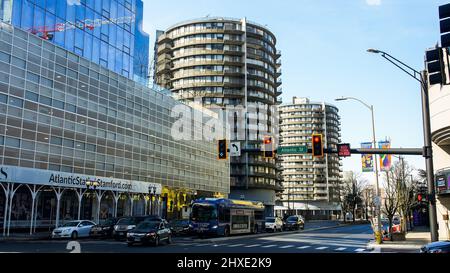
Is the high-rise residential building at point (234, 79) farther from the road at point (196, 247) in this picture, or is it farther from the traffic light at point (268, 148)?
the traffic light at point (268, 148)

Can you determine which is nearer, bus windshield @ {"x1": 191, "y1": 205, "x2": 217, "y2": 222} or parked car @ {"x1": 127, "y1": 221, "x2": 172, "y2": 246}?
parked car @ {"x1": 127, "y1": 221, "x2": 172, "y2": 246}

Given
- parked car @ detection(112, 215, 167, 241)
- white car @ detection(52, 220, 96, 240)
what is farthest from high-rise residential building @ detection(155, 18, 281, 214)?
parked car @ detection(112, 215, 167, 241)

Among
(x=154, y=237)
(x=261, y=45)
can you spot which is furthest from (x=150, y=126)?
(x=261, y=45)

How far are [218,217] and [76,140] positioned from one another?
62.1ft

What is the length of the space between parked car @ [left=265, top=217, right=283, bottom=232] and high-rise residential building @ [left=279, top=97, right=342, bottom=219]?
328 feet

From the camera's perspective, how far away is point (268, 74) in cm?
11306

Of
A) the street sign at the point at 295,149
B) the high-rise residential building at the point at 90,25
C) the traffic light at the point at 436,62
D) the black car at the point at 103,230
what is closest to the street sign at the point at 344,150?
the street sign at the point at 295,149

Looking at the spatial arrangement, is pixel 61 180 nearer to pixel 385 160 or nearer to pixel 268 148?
pixel 268 148

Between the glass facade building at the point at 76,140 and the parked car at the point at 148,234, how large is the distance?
43.0 ft

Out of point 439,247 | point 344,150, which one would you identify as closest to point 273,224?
point 344,150

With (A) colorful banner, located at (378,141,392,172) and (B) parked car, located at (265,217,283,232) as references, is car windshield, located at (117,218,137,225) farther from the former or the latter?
(B) parked car, located at (265,217,283,232)

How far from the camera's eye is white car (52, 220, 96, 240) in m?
32.6
